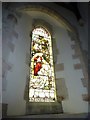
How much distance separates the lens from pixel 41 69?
3201 millimetres

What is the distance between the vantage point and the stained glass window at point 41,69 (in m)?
2.96

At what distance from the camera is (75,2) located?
4.05 m

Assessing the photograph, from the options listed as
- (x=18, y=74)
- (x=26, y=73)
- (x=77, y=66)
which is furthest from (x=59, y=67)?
(x=18, y=74)

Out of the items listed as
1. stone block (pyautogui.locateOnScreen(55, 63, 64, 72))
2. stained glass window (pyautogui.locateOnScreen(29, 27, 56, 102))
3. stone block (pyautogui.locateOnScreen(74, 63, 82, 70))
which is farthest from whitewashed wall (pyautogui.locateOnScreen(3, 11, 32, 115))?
stone block (pyautogui.locateOnScreen(74, 63, 82, 70))

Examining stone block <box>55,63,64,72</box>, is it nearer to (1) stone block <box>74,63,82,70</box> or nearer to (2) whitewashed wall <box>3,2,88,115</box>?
(2) whitewashed wall <box>3,2,88,115</box>

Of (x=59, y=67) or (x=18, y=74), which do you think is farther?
(x=59, y=67)

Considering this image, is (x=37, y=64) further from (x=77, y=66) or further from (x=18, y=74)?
(x=77, y=66)

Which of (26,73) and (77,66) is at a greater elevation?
(77,66)

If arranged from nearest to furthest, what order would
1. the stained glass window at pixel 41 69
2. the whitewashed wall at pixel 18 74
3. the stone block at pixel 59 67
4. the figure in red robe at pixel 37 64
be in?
1. the whitewashed wall at pixel 18 74
2. the stained glass window at pixel 41 69
3. the figure in red robe at pixel 37 64
4. the stone block at pixel 59 67

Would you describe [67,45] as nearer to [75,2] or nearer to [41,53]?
[41,53]

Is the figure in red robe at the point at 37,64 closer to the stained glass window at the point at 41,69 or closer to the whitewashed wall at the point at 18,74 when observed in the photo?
the stained glass window at the point at 41,69

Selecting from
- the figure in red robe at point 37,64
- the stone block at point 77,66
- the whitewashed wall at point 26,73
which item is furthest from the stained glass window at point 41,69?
the stone block at point 77,66

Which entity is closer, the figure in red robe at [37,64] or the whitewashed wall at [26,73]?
the whitewashed wall at [26,73]

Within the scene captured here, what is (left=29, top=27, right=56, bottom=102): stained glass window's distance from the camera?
2.96 m
